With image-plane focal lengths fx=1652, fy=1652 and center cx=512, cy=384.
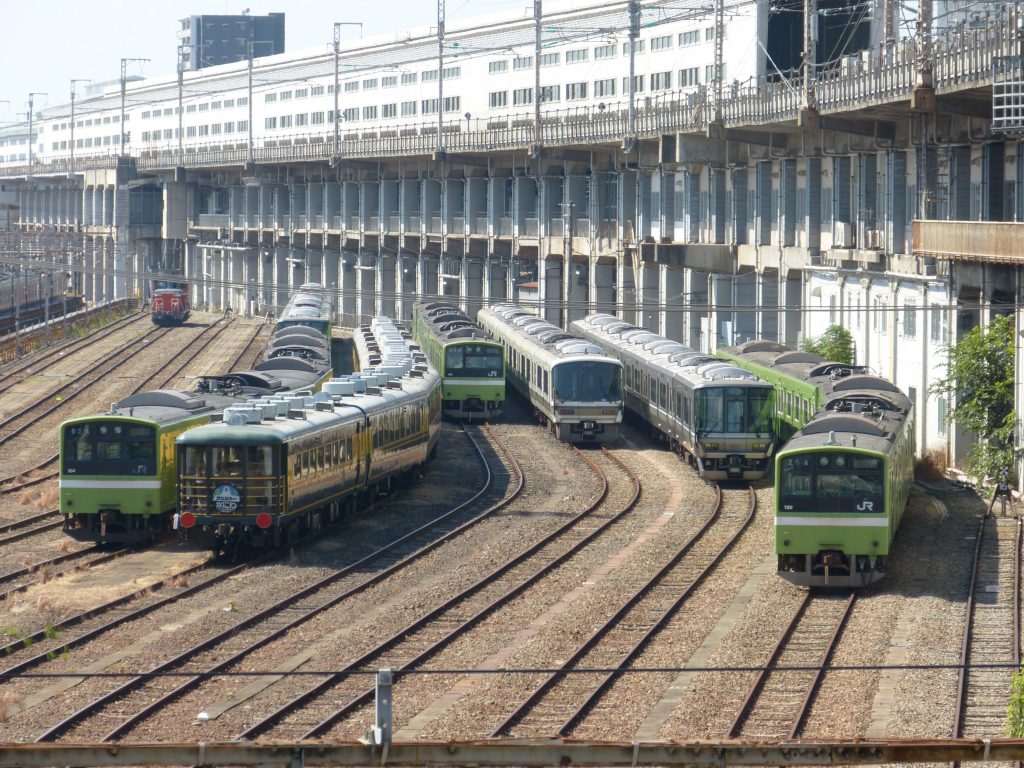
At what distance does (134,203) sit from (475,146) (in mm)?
42397

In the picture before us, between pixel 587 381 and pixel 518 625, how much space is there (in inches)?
745

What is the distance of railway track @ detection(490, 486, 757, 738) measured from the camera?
→ 53.7 feet

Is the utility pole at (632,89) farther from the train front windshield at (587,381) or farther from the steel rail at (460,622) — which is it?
the steel rail at (460,622)

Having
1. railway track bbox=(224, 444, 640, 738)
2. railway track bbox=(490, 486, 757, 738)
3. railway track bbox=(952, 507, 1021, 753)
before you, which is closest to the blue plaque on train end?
railway track bbox=(224, 444, 640, 738)

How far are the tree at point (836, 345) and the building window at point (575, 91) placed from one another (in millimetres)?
28590

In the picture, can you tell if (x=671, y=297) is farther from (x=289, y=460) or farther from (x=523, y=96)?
(x=289, y=460)

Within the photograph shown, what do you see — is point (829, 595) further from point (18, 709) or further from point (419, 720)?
point (18, 709)

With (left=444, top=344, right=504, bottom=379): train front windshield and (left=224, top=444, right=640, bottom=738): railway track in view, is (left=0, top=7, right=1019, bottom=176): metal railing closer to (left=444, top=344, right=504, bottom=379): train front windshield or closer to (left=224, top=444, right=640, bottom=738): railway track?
(left=444, top=344, right=504, bottom=379): train front windshield

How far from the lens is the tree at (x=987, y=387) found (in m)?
31.6

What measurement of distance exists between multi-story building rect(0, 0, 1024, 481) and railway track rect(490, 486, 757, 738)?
25.7ft

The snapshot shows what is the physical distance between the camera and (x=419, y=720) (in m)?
16.1

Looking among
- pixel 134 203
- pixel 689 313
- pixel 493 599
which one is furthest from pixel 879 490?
pixel 134 203

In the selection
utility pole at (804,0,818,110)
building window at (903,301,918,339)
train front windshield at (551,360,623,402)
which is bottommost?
train front windshield at (551,360,623,402)

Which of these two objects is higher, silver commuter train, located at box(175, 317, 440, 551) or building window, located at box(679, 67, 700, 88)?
building window, located at box(679, 67, 700, 88)
